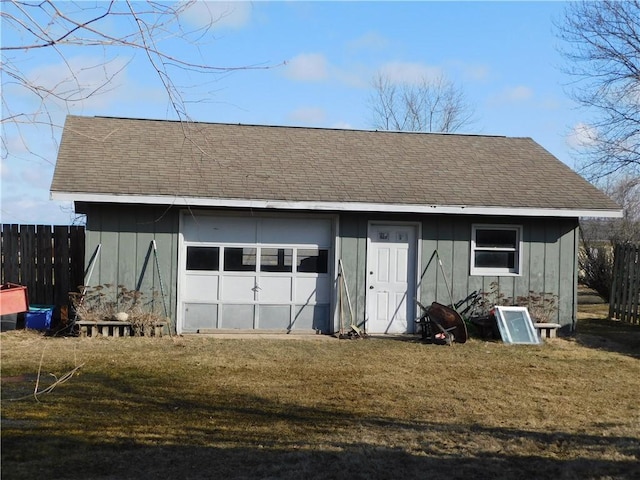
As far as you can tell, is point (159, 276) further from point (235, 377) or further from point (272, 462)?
point (272, 462)

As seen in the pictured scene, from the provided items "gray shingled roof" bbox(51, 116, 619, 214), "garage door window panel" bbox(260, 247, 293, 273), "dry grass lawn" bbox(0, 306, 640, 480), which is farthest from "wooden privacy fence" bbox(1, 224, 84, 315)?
"garage door window panel" bbox(260, 247, 293, 273)

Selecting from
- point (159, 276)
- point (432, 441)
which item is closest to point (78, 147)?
point (159, 276)

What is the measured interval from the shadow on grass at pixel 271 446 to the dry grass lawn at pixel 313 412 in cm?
2

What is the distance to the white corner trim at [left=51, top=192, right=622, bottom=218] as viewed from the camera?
39.1ft

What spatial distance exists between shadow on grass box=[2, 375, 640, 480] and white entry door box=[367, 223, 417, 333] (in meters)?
6.02

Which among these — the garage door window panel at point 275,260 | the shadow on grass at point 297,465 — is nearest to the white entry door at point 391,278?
the garage door window panel at point 275,260

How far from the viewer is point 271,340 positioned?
1211 cm

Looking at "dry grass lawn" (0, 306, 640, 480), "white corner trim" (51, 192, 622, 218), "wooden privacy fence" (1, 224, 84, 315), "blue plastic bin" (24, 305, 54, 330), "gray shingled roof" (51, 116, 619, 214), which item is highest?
"gray shingled roof" (51, 116, 619, 214)

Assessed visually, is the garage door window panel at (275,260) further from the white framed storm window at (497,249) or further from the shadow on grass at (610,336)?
the shadow on grass at (610,336)

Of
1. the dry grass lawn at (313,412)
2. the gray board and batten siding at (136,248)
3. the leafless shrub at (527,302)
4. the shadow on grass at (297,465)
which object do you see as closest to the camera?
the shadow on grass at (297,465)

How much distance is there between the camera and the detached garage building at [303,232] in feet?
40.9

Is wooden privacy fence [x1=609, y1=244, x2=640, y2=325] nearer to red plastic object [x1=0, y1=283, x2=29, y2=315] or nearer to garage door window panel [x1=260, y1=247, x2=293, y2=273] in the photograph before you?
garage door window panel [x1=260, y1=247, x2=293, y2=273]

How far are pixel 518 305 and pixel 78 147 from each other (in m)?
9.14

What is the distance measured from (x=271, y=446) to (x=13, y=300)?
7.98 m
